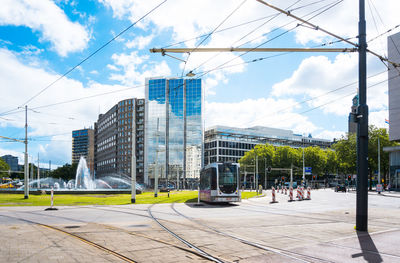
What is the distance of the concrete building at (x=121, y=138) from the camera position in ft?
377

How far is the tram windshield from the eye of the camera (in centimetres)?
2480

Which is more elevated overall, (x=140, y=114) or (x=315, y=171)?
(x=140, y=114)

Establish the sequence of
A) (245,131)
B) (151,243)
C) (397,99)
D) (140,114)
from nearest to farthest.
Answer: (151,243) → (397,99) → (140,114) → (245,131)

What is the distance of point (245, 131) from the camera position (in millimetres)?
126438

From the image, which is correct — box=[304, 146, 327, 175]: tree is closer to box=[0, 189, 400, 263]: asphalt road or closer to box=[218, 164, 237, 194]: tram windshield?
box=[218, 164, 237, 194]: tram windshield

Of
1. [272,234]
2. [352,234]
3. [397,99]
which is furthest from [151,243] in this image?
[397,99]

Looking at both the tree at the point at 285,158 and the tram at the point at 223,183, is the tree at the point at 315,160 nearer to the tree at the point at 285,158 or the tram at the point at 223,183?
the tree at the point at 285,158

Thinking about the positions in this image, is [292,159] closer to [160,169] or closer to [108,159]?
[160,169]

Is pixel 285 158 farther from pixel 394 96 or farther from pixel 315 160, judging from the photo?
pixel 394 96

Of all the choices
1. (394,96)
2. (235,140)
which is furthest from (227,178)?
(235,140)

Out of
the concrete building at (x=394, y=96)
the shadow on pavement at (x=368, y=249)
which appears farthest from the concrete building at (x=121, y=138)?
the shadow on pavement at (x=368, y=249)

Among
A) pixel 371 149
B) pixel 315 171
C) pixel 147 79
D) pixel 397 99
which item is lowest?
pixel 315 171

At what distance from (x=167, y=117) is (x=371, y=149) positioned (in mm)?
58967

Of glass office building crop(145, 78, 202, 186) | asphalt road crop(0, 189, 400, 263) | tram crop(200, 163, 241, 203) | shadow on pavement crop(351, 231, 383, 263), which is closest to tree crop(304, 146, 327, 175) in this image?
glass office building crop(145, 78, 202, 186)
